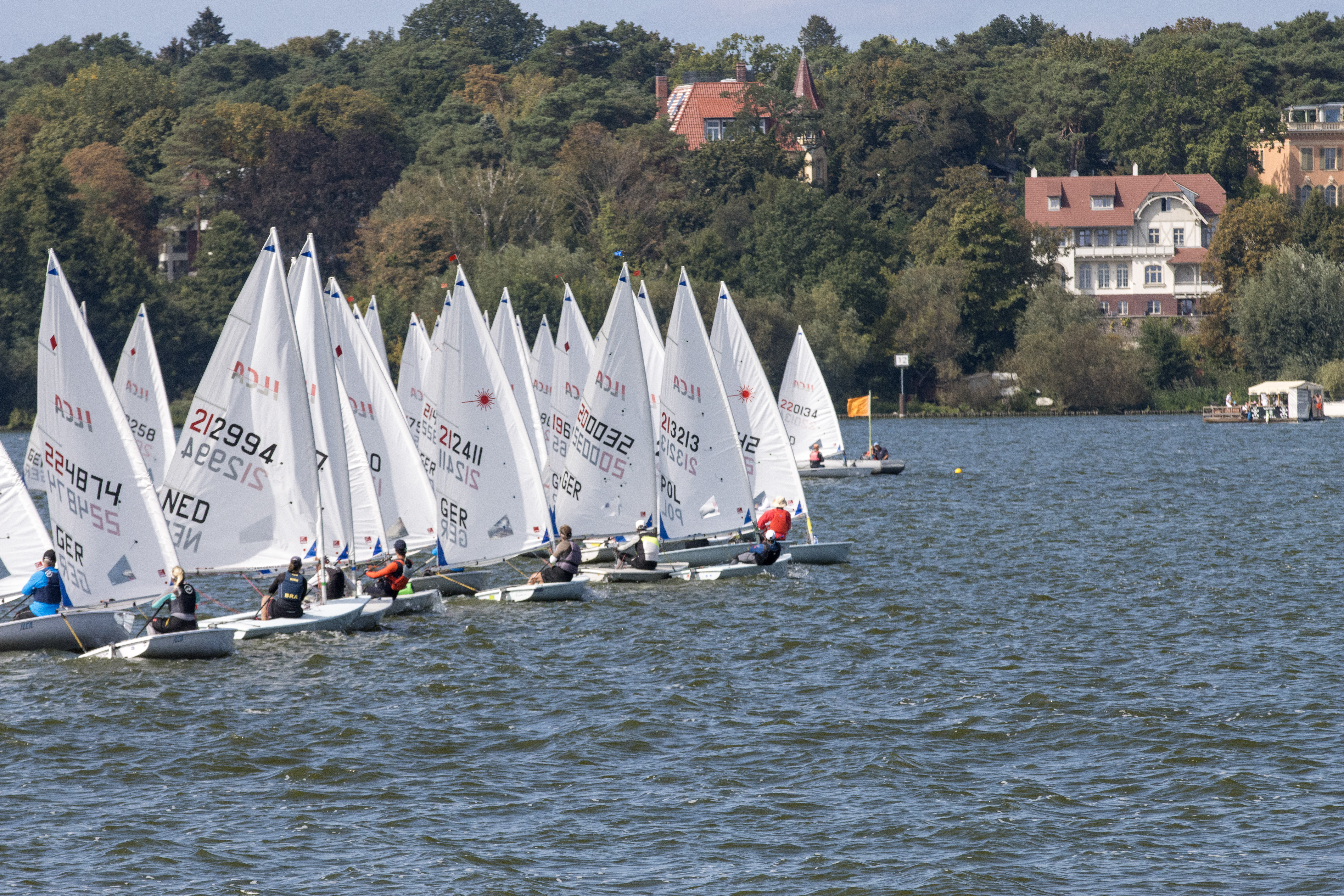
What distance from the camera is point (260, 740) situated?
69.2 ft

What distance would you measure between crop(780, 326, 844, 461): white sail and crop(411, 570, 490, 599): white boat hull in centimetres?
2506

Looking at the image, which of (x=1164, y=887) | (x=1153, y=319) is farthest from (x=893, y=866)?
(x=1153, y=319)

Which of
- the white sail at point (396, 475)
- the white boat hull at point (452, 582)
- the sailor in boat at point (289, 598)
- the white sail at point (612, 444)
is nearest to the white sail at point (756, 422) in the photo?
the white sail at point (612, 444)

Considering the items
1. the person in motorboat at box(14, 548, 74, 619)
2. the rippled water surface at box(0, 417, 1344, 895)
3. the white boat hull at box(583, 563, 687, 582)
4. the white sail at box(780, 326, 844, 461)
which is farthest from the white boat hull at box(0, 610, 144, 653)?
the white sail at box(780, 326, 844, 461)

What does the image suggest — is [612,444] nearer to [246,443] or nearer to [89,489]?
[246,443]

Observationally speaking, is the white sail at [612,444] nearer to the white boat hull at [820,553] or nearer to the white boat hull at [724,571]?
the white boat hull at [724,571]

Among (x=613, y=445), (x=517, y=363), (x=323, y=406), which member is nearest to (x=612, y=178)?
(x=517, y=363)

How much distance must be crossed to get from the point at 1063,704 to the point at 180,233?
121003mm

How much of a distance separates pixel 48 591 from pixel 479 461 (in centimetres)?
868

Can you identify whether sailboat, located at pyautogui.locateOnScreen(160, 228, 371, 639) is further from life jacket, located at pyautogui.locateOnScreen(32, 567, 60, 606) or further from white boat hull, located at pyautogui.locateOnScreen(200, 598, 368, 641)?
life jacket, located at pyautogui.locateOnScreen(32, 567, 60, 606)

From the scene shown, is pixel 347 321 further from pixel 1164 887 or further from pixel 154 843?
pixel 1164 887

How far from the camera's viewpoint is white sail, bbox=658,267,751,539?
34875mm

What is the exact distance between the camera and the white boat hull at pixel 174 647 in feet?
80.9

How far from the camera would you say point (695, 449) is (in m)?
34.9
